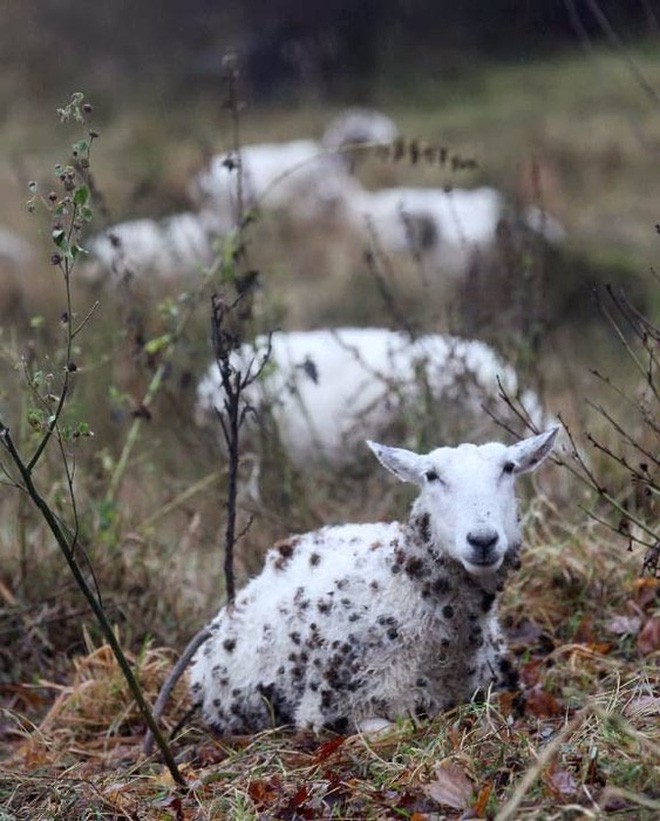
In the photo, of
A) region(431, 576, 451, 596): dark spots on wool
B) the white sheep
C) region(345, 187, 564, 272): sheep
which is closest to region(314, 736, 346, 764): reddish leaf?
region(431, 576, 451, 596): dark spots on wool

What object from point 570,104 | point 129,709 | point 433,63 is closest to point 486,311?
point 129,709

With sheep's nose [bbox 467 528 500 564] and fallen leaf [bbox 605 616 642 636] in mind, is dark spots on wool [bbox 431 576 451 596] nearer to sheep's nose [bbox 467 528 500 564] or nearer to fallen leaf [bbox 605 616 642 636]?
sheep's nose [bbox 467 528 500 564]

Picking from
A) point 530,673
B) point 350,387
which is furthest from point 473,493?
point 350,387

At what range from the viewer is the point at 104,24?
2489cm

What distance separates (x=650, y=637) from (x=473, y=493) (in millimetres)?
1093

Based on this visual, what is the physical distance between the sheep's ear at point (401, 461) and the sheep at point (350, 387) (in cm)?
213

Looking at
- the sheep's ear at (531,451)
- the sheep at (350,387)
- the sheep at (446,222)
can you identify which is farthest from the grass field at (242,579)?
the sheep at (446,222)

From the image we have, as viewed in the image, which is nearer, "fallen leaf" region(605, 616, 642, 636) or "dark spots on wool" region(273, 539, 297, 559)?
"dark spots on wool" region(273, 539, 297, 559)

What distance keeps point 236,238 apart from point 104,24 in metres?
20.8

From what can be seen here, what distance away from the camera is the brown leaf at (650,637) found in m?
4.35

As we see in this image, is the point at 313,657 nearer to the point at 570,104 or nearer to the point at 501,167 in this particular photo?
the point at 501,167

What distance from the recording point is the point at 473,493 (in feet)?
11.8

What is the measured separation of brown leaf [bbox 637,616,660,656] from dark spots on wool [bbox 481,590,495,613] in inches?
28.6

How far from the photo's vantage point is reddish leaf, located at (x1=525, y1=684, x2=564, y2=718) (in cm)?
394
